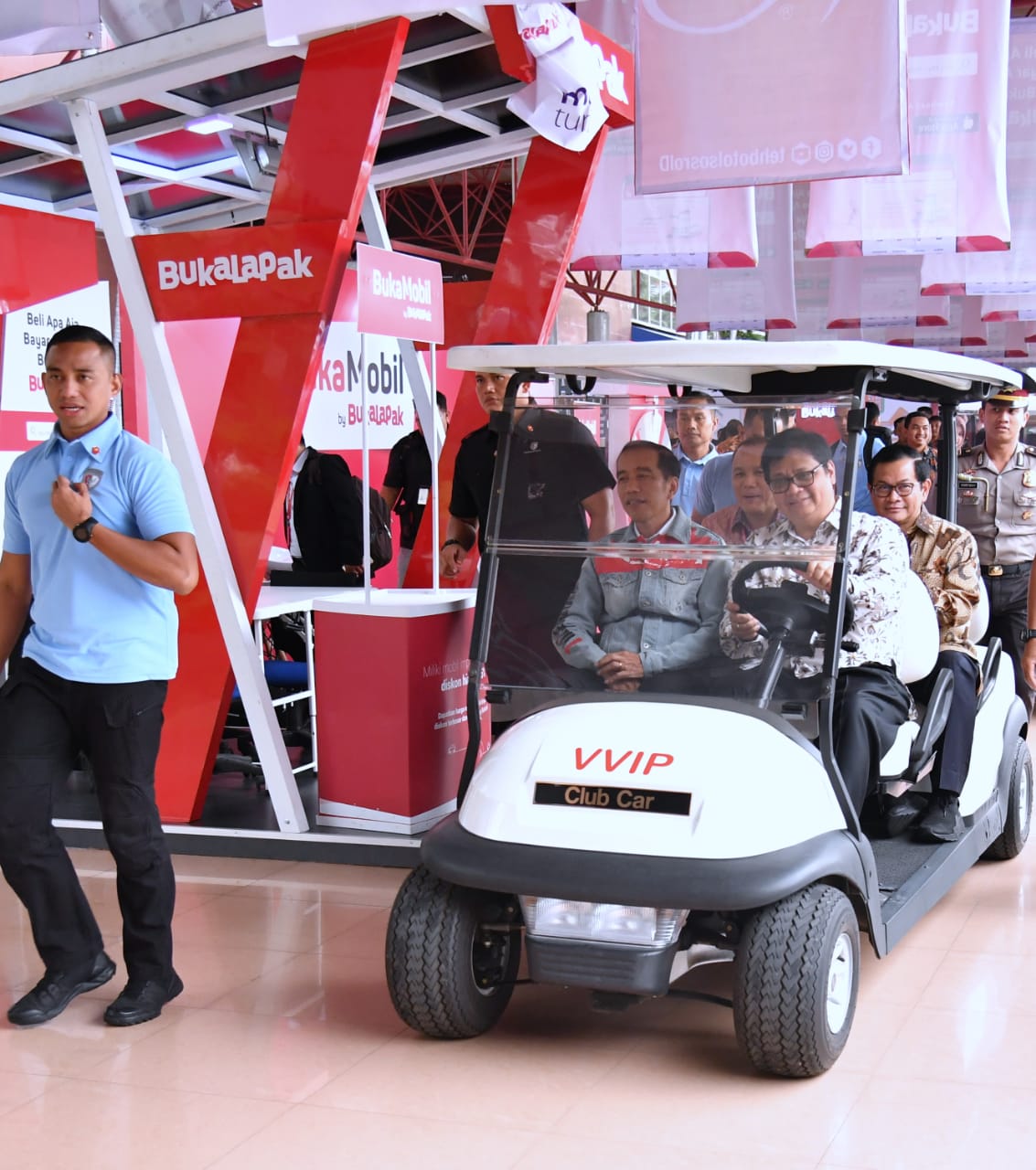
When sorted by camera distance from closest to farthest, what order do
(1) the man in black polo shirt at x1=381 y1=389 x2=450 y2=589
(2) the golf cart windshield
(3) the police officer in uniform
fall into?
(2) the golf cart windshield → (3) the police officer in uniform → (1) the man in black polo shirt at x1=381 y1=389 x2=450 y2=589

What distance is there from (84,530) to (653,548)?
53.0 inches

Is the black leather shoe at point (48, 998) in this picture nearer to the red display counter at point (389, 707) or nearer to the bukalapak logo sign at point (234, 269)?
the red display counter at point (389, 707)

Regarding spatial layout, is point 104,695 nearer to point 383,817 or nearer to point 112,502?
point 112,502

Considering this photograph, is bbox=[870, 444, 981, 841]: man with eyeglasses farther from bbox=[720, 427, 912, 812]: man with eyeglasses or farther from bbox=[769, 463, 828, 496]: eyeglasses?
bbox=[769, 463, 828, 496]: eyeglasses

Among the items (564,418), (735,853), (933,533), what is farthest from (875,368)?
(933,533)

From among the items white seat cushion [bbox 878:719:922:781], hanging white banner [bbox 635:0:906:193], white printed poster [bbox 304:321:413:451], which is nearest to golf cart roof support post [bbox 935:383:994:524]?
hanging white banner [bbox 635:0:906:193]

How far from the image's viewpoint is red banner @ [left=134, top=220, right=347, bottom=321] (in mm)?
5051

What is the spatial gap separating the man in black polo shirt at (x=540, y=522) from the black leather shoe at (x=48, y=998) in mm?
1300

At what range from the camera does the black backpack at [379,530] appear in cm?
714

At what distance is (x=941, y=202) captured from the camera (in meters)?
8.22

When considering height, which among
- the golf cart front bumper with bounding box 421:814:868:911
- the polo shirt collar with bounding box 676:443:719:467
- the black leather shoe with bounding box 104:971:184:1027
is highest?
the polo shirt collar with bounding box 676:443:719:467

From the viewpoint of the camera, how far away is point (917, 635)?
4461mm

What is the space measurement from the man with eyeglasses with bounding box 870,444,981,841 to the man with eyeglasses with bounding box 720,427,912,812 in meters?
0.51

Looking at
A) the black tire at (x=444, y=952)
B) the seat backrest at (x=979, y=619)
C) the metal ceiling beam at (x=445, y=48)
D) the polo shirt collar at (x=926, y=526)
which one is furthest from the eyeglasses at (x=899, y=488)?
the metal ceiling beam at (x=445, y=48)
